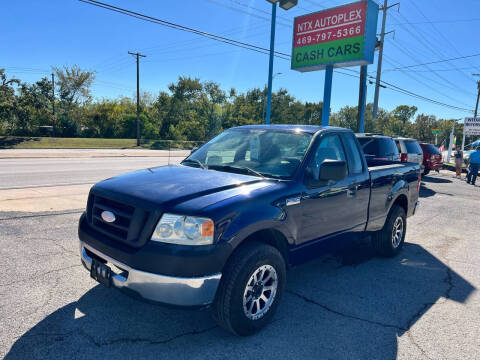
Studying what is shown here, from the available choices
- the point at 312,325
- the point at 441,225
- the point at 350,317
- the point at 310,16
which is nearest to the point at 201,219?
the point at 312,325

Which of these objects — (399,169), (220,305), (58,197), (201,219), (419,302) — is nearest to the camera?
(201,219)

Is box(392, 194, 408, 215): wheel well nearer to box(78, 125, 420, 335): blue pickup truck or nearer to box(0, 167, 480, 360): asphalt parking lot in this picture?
box(0, 167, 480, 360): asphalt parking lot

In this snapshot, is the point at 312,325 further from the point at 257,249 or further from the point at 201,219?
the point at 201,219

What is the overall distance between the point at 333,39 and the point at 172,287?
52.2ft

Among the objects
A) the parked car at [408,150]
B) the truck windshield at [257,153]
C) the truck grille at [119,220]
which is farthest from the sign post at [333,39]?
the truck grille at [119,220]

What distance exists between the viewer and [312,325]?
10.1 ft

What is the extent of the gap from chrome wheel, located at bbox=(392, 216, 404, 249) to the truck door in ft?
3.55

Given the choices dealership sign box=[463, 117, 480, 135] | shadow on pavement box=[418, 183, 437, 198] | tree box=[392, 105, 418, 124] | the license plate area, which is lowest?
shadow on pavement box=[418, 183, 437, 198]

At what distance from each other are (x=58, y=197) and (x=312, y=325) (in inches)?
274

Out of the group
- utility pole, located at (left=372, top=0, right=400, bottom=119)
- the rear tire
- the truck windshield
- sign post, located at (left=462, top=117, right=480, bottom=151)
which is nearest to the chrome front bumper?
the truck windshield

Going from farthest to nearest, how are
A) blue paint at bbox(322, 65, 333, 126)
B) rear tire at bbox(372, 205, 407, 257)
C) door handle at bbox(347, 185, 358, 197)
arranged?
blue paint at bbox(322, 65, 333, 126)
rear tire at bbox(372, 205, 407, 257)
door handle at bbox(347, 185, 358, 197)

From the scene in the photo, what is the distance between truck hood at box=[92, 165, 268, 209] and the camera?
2631 millimetres

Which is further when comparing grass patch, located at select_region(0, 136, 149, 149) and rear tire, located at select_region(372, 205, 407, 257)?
grass patch, located at select_region(0, 136, 149, 149)

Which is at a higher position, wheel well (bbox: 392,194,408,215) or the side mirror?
the side mirror
